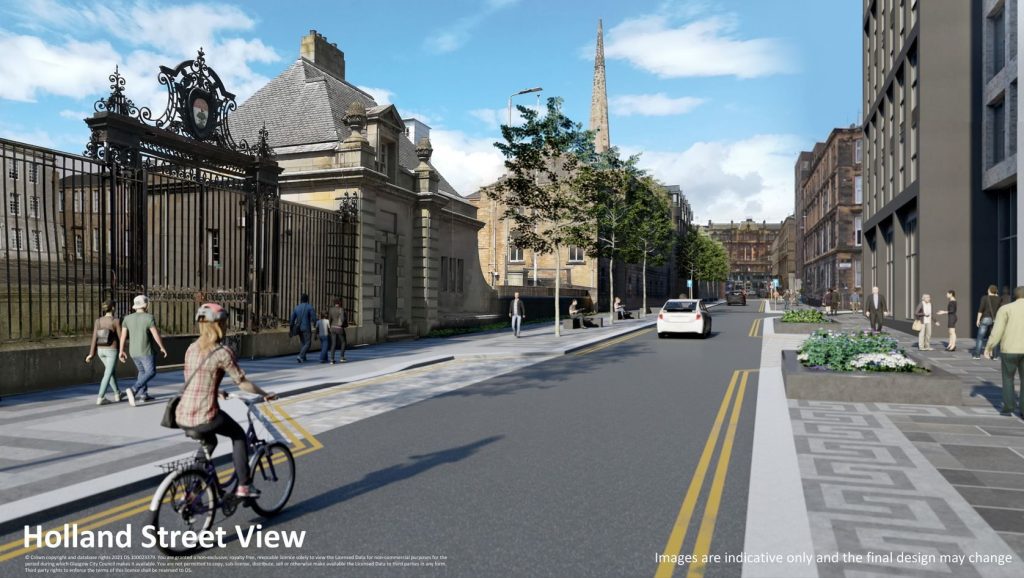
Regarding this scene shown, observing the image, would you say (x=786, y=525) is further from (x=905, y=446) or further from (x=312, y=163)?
(x=312, y=163)

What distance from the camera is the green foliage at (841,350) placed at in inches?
463

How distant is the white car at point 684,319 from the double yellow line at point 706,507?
16.2 metres

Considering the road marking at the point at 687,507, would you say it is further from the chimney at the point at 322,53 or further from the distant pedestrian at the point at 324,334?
the chimney at the point at 322,53

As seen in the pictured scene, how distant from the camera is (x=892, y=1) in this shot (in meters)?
33.2

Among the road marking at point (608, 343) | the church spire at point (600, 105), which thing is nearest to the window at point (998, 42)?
the road marking at point (608, 343)

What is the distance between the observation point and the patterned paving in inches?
168

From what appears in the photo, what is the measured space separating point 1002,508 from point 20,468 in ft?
28.7

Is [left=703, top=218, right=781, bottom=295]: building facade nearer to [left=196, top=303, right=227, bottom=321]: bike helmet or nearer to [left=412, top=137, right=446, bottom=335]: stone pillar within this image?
[left=412, top=137, right=446, bottom=335]: stone pillar

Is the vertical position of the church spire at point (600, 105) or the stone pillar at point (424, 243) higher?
the church spire at point (600, 105)

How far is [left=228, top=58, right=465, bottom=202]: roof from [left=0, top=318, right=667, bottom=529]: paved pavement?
8332mm

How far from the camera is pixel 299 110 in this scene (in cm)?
2431

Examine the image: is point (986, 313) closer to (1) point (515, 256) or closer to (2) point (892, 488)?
(2) point (892, 488)

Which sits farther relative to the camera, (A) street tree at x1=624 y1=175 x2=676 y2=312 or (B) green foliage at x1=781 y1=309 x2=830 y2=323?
(A) street tree at x1=624 y1=175 x2=676 y2=312

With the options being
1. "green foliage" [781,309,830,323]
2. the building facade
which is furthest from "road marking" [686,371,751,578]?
the building facade
